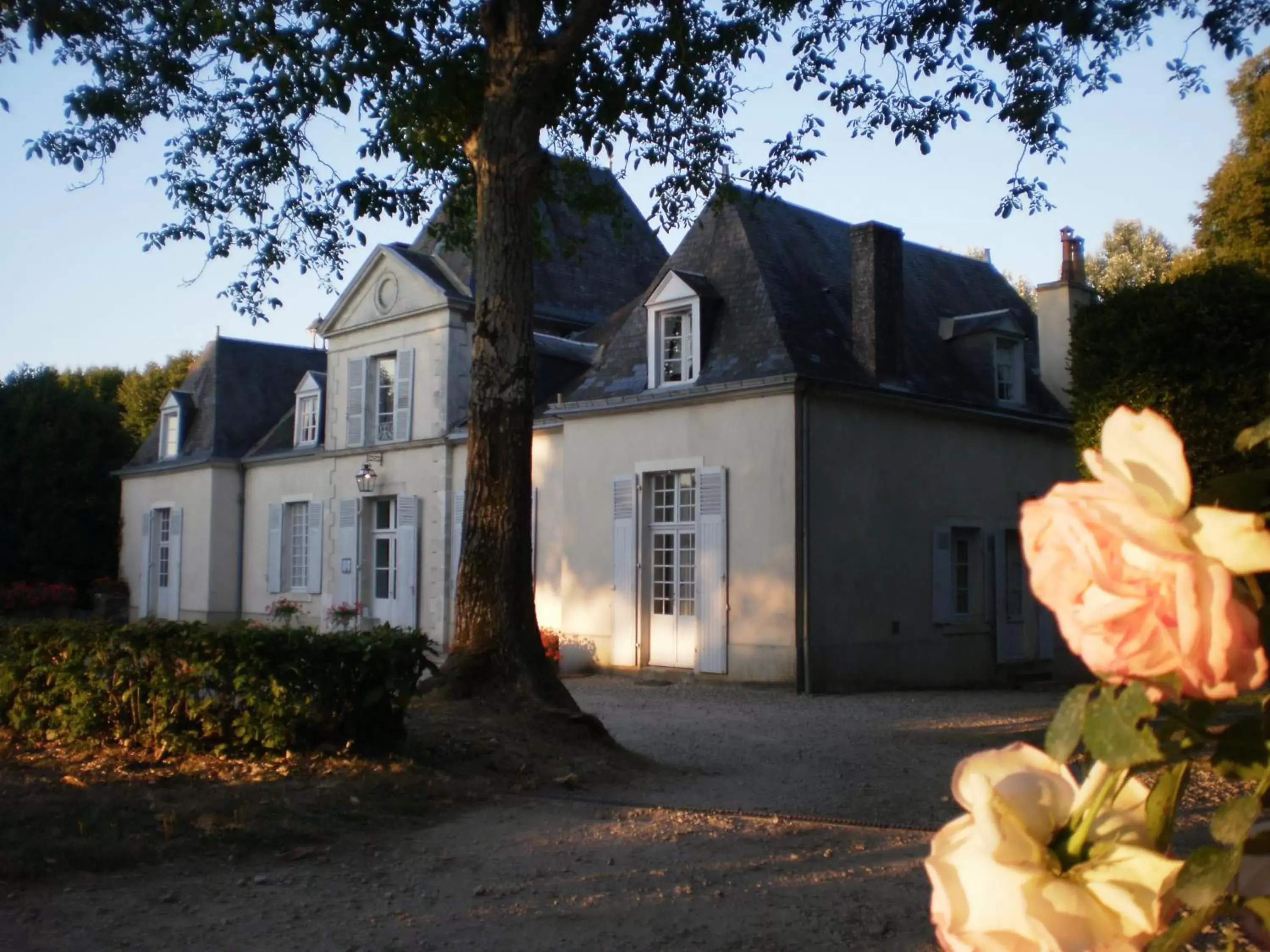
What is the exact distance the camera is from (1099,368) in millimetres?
9812

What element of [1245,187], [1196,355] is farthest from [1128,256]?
[1196,355]

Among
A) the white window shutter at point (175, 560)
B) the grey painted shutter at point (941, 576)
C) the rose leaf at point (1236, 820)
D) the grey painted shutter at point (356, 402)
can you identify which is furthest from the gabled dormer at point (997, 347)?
the rose leaf at point (1236, 820)

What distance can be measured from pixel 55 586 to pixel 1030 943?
90.8ft

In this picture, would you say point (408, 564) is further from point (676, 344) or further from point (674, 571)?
point (676, 344)

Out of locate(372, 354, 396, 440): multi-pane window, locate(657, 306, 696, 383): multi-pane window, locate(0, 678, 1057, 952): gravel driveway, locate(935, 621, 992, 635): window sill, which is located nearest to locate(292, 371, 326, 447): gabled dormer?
locate(372, 354, 396, 440): multi-pane window

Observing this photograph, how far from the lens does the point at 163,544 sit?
28.0 meters

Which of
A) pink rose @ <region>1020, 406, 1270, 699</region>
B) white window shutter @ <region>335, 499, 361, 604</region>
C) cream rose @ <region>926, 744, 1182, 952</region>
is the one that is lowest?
cream rose @ <region>926, 744, 1182, 952</region>

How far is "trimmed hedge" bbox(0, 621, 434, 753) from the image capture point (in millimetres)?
7789

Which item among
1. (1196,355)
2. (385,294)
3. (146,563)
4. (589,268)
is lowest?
(146,563)

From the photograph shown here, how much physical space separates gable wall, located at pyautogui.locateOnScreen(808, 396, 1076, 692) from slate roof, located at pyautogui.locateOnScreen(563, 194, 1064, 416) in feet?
1.84

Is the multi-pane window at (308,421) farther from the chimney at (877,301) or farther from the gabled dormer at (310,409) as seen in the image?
the chimney at (877,301)

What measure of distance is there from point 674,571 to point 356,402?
8621 mm

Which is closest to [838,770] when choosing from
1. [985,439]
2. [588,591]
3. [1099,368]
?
[1099,368]

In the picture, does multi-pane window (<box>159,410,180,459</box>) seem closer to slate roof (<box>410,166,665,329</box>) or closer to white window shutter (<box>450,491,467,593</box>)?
slate roof (<box>410,166,665,329</box>)
